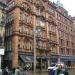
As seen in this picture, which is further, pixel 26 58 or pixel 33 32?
pixel 33 32

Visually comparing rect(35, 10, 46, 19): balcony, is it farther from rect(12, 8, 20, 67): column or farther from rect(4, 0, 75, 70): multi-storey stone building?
rect(12, 8, 20, 67): column

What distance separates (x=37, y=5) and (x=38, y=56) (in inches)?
519

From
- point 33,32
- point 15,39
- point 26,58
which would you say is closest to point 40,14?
point 33,32

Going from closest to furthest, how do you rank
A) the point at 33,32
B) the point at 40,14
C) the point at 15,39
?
1. the point at 15,39
2. the point at 33,32
3. the point at 40,14

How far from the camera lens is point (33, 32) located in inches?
2088

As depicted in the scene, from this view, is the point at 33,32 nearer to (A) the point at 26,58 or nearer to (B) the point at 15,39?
(B) the point at 15,39

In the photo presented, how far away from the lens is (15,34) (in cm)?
4847

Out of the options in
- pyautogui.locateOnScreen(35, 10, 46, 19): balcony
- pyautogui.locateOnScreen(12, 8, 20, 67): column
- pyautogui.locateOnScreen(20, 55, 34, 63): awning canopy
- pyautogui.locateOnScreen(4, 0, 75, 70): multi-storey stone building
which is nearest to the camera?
pyautogui.locateOnScreen(12, 8, 20, 67): column

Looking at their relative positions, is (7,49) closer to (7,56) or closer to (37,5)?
(7,56)

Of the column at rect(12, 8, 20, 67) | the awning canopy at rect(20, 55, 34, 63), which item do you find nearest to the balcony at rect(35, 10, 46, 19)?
the column at rect(12, 8, 20, 67)

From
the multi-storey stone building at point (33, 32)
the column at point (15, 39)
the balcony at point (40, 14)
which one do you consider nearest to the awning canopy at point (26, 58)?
the multi-storey stone building at point (33, 32)

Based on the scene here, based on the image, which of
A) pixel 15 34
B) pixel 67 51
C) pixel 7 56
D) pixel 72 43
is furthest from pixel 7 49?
pixel 72 43

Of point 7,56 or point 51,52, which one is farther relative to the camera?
point 51,52

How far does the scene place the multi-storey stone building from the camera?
49156 millimetres
